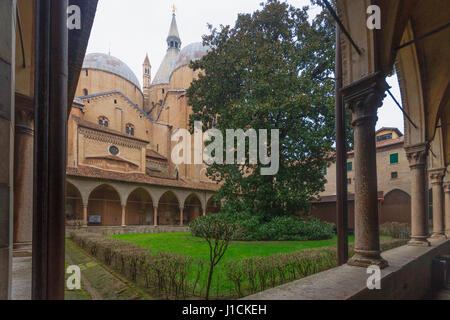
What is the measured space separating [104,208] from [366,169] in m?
23.6

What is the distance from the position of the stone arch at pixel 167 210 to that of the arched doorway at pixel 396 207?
62.7 ft

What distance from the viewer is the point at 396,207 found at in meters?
22.4

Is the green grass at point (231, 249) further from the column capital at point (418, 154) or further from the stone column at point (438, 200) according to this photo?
the column capital at point (418, 154)

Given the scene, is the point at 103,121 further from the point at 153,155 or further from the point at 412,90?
the point at 412,90

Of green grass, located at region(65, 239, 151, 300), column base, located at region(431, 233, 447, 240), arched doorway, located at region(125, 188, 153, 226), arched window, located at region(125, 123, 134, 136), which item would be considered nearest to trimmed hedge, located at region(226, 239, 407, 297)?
green grass, located at region(65, 239, 151, 300)

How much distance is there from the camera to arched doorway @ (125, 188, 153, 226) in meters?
25.3

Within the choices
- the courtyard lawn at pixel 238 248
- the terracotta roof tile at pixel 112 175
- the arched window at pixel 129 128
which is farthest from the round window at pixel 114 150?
the courtyard lawn at pixel 238 248

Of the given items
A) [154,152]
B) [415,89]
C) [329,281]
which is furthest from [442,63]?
[154,152]

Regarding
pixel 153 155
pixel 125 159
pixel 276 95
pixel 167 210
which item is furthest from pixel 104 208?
pixel 276 95

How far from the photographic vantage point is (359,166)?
402cm

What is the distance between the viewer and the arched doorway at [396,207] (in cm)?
2164

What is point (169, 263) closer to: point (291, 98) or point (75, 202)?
point (291, 98)

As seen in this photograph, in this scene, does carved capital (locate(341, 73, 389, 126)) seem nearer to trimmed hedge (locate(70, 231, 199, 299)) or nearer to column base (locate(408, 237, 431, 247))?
trimmed hedge (locate(70, 231, 199, 299))

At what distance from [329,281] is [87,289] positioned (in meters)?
3.44
